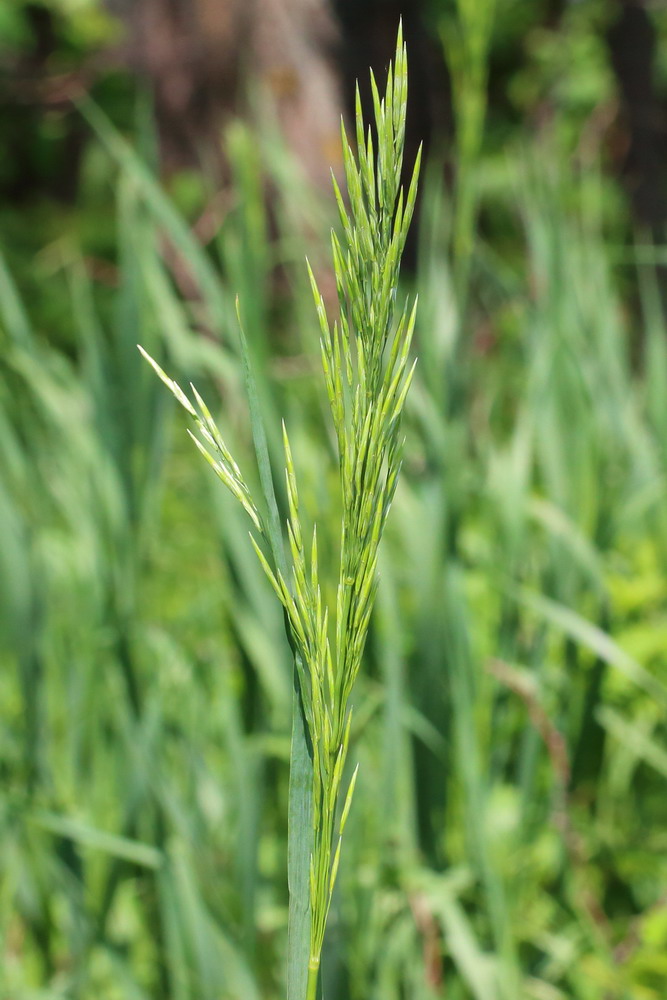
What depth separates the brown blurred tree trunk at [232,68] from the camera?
124 inches

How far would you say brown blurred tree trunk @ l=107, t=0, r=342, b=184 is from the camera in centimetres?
315

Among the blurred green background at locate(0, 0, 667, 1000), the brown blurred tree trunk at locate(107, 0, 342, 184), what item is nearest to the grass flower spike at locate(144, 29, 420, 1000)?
the blurred green background at locate(0, 0, 667, 1000)

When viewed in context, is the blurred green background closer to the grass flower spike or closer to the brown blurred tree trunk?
the grass flower spike

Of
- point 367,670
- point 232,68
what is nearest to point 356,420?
point 367,670

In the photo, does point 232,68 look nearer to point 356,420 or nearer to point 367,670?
point 367,670

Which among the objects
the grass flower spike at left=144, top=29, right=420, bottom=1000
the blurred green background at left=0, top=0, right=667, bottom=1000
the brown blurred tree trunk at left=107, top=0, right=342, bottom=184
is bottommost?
the blurred green background at left=0, top=0, right=667, bottom=1000

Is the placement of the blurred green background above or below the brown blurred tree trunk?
below

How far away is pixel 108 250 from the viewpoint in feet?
12.4

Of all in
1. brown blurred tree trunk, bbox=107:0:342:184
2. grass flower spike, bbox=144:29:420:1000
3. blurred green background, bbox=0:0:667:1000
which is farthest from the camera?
brown blurred tree trunk, bbox=107:0:342:184

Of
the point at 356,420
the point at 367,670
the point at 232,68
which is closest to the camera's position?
the point at 356,420

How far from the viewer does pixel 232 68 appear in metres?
3.34

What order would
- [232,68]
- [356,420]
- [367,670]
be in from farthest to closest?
[232,68], [367,670], [356,420]

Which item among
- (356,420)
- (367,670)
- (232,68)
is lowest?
(367,670)

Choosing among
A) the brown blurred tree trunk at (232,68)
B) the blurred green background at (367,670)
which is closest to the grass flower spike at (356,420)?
the blurred green background at (367,670)
